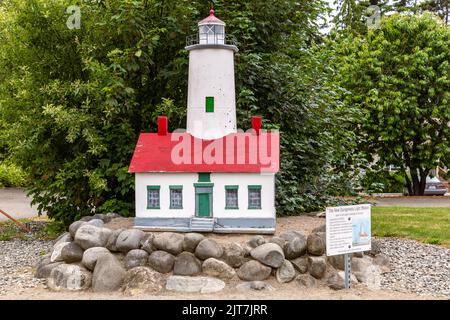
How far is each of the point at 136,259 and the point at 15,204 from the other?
1779 cm

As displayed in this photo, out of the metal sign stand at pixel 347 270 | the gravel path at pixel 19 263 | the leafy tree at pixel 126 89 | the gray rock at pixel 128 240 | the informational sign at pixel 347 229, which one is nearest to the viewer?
the informational sign at pixel 347 229

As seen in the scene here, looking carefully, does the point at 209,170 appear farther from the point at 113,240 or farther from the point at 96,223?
the point at 96,223

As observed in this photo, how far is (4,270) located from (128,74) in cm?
627

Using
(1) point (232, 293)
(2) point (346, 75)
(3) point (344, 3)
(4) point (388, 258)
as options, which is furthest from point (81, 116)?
(3) point (344, 3)

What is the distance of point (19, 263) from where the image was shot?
12.7 metres

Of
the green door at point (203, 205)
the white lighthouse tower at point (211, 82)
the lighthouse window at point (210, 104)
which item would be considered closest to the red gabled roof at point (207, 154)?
the white lighthouse tower at point (211, 82)

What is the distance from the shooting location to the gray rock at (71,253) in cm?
1094

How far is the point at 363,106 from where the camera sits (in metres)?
26.1

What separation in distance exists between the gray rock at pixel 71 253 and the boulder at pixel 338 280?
17.1 ft

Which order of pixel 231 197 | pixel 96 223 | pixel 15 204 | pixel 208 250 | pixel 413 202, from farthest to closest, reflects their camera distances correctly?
pixel 15 204
pixel 413 202
pixel 96 223
pixel 231 197
pixel 208 250

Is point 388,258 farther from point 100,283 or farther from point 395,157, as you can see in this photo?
point 395,157

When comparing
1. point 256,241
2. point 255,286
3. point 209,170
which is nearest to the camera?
point 255,286

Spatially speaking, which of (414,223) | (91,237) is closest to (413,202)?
(414,223)

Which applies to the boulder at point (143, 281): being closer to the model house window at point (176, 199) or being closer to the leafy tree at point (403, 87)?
the model house window at point (176, 199)
